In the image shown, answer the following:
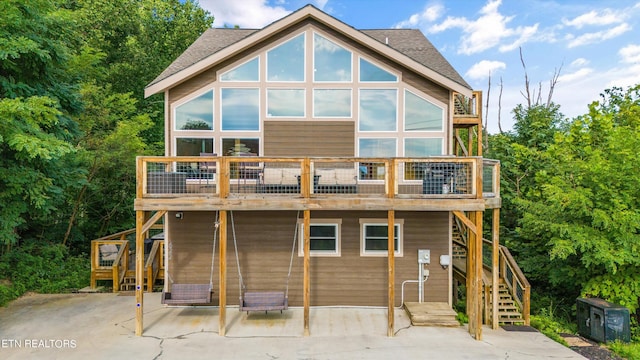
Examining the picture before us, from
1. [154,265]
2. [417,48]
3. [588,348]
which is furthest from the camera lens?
[417,48]

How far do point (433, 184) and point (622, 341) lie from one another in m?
5.28

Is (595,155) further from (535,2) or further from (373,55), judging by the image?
(535,2)

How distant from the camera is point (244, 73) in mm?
9031

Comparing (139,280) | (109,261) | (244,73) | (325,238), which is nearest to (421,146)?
(325,238)

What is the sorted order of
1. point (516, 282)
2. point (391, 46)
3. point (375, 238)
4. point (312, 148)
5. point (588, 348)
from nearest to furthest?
1. point (588, 348)
2. point (516, 282)
3. point (375, 238)
4. point (312, 148)
5. point (391, 46)

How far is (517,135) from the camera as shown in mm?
14367

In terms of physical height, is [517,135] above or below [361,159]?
above

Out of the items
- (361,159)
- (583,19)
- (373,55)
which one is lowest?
(361,159)

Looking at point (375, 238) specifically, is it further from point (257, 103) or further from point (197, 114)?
point (197, 114)

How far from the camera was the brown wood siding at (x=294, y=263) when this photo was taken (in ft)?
28.9

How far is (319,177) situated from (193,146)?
336 centimetres

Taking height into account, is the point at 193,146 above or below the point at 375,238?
above

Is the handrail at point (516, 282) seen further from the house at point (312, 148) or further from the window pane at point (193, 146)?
the window pane at point (193, 146)

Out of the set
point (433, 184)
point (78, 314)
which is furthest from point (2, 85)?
point (433, 184)
